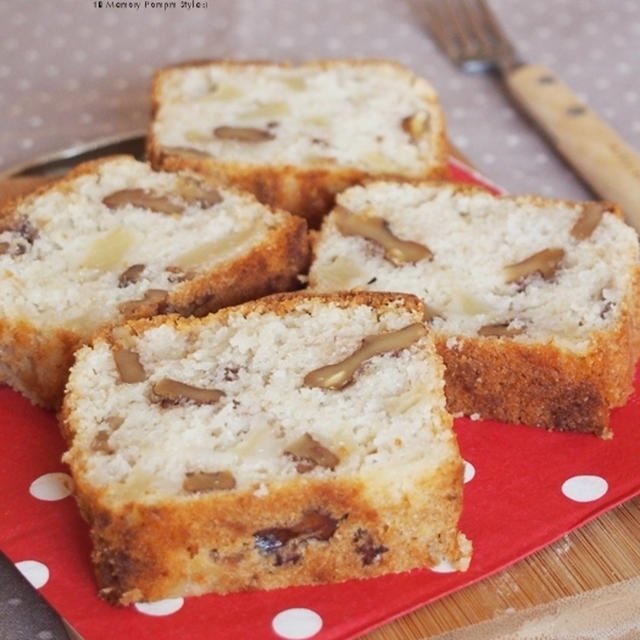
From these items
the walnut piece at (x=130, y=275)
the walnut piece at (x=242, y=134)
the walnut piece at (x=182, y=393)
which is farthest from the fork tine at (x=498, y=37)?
the walnut piece at (x=182, y=393)

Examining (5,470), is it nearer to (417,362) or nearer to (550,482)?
(417,362)

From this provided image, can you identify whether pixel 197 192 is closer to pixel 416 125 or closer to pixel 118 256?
pixel 118 256

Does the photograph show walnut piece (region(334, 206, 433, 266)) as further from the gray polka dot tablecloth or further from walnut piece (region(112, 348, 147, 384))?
the gray polka dot tablecloth

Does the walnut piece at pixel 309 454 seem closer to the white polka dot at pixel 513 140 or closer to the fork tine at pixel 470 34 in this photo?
the white polka dot at pixel 513 140

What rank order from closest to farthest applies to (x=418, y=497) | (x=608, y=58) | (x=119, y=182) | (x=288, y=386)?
1. (x=418, y=497)
2. (x=288, y=386)
3. (x=119, y=182)
4. (x=608, y=58)

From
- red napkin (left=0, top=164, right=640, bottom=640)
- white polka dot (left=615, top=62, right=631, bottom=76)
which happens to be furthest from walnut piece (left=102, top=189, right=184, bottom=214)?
white polka dot (left=615, top=62, right=631, bottom=76)

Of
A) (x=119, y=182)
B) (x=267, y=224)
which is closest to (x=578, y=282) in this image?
(x=267, y=224)
